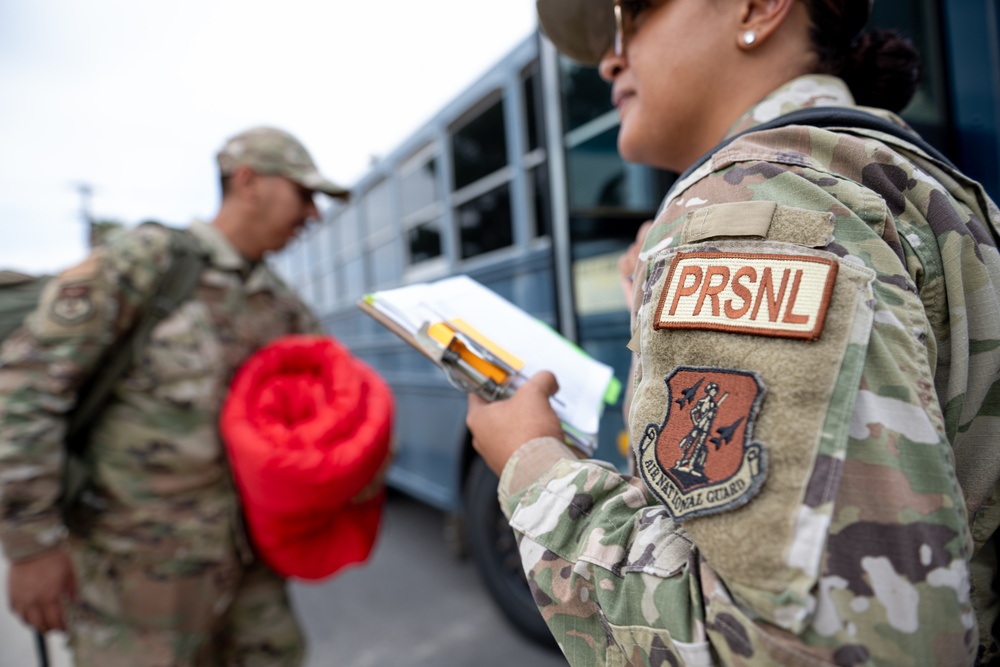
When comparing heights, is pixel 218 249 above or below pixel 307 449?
above

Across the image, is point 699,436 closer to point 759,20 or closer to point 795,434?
point 795,434

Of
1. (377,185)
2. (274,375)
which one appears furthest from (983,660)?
(377,185)

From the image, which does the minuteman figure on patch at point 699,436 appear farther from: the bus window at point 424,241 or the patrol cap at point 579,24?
the bus window at point 424,241

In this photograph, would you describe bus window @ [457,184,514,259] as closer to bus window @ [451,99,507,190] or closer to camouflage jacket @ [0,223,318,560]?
bus window @ [451,99,507,190]

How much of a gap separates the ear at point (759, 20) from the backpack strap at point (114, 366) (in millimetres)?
1526

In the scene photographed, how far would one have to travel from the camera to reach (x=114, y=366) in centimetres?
153

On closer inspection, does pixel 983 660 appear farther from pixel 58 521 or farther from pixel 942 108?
pixel 58 521

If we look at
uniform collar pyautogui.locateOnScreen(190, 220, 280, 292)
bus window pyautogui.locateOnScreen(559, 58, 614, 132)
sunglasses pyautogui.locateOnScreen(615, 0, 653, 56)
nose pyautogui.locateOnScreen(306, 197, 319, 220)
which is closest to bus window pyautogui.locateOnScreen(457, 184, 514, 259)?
bus window pyautogui.locateOnScreen(559, 58, 614, 132)

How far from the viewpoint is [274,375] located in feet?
5.48

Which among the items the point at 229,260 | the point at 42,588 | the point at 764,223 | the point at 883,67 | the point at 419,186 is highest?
the point at 419,186

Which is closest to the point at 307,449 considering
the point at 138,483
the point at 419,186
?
the point at 138,483

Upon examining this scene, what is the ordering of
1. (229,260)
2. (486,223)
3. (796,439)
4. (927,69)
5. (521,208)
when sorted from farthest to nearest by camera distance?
1. (486,223)
2. (521,208)
3. (229,260)
4. (927,69)
5. (796,439)

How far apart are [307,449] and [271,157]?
1045 mm

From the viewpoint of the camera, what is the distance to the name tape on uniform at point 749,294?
0.47m
